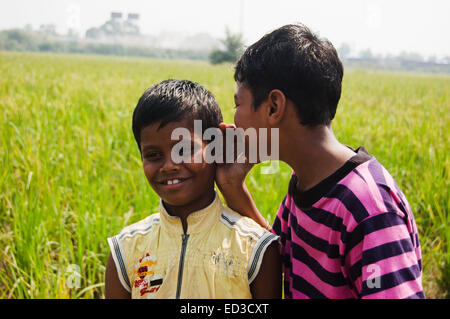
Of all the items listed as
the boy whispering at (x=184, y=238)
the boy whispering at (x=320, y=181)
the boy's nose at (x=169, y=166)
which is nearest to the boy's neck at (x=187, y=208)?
the boy whispering at (x=184, y=238)

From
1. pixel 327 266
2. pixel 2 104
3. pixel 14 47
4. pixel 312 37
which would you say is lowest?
pixel 327 266

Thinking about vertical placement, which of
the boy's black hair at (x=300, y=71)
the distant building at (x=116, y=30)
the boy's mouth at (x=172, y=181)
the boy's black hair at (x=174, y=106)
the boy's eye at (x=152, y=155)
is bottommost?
the boy's mouth at (x=172, y=181)

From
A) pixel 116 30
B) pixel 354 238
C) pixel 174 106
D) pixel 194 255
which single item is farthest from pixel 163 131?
pixel 116 30

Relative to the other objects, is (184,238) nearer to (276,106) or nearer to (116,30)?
(276,106)

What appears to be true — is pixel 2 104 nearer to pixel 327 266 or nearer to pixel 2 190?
pixel 2 190

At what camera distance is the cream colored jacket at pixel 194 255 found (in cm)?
108

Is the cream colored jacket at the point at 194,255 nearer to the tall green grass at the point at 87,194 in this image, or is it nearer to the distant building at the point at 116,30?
the tall green grass at the point at 87,194

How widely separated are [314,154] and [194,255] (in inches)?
16.8

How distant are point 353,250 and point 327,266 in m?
0.13

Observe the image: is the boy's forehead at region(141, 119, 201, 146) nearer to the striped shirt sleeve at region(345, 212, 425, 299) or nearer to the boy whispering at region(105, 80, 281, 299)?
the boy whispering at region(105, 80, 281, 299)

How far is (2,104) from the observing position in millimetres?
4031

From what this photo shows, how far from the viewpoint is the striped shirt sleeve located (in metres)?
0.85

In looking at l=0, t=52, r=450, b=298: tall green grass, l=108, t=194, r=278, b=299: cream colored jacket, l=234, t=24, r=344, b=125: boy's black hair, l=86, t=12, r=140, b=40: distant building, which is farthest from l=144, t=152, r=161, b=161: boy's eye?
l=86, t=12, r=140, b=40: distant building
